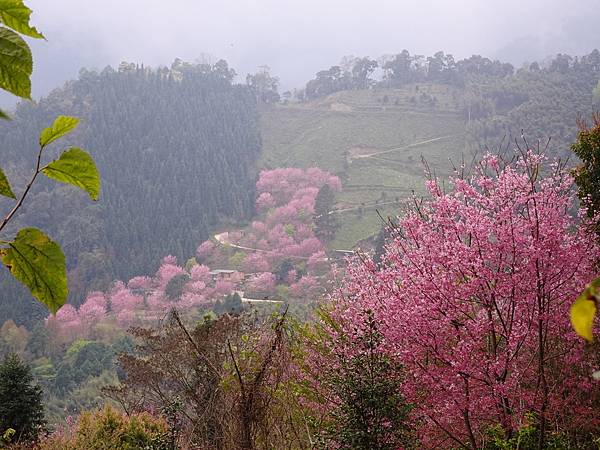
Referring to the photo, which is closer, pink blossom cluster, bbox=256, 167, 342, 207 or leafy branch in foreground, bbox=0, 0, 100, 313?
leafy branch in foreground, bbox=0, 0, 100, 313

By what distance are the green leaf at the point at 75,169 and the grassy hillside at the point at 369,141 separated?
30661 mm

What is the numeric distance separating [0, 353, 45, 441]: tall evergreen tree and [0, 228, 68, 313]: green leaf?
9.94m

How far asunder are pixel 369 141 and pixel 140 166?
18453 mm

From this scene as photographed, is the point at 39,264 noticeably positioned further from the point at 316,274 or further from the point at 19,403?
the point at 316,274

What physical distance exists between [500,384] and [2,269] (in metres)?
31.4

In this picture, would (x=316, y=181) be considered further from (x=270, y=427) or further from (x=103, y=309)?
(x=270, y=427)

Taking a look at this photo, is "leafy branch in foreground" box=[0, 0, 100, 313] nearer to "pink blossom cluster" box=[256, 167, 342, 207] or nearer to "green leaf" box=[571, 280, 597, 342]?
"green leaf" box=[571, 280, 597, 342]

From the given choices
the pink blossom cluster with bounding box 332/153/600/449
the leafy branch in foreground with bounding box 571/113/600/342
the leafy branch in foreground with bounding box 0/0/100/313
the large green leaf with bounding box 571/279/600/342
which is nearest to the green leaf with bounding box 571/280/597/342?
the large green leaf with bounding box 571/279/600/342

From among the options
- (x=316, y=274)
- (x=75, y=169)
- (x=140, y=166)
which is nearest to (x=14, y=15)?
(x=75, y=169)

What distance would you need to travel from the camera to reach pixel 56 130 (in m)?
0.57

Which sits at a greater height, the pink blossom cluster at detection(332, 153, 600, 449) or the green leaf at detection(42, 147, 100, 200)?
the green leaf at detection(42, 147, 100, 200)

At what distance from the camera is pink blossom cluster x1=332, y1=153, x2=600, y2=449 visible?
13.5 ft

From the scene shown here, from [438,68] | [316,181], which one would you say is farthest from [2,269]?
[438,68]

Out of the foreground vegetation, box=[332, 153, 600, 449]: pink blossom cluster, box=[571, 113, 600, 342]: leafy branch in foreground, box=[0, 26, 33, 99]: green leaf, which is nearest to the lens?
box=[0, 26, 33, 99]: green leaf
